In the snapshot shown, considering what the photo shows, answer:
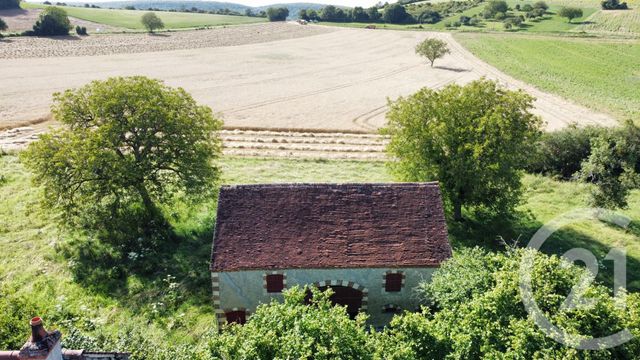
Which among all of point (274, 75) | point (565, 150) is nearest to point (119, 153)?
point (565, 150)

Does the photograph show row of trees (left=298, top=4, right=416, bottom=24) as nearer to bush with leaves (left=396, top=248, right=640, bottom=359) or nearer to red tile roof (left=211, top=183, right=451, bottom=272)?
red tile roof (left=211, top=183, right=451, bottom=272)

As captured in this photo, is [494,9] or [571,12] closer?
[571,12]

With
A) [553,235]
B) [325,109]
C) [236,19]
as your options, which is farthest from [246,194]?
[236,19]

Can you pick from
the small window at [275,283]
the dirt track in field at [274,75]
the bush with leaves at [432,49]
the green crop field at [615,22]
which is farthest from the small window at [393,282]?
the green crop field at [615,22]

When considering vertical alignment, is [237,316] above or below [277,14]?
below

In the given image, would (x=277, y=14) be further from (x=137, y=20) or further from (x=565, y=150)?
(x=565, y=150)

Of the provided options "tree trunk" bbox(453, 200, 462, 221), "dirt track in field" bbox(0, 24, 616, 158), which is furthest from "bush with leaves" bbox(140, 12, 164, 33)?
"tree trunk" bbox(453, 200, 462, 221)
